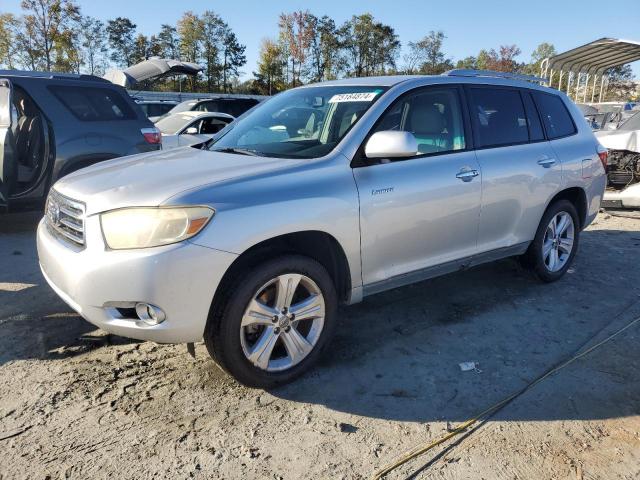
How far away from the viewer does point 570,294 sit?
4.54 metres

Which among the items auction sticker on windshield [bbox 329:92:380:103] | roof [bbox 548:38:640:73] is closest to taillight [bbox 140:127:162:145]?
auction sticker on windshield [bbox 329:92:380:103]

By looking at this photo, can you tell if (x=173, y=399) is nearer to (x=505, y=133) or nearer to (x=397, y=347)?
(x=397, y=347)

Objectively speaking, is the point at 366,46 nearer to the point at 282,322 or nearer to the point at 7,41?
the point at 7,41

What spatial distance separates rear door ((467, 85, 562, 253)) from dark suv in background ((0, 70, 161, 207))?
428 centimetres

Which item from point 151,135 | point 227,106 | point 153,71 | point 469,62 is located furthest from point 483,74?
point 469,62

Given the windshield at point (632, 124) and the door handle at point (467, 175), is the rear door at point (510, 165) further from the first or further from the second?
the windshield at point (632, 124)

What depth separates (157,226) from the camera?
8.38 ft

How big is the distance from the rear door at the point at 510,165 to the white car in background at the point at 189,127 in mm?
7206

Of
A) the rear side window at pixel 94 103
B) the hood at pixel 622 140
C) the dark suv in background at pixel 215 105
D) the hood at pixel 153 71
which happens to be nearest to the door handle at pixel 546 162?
the hood at pixel 622 140

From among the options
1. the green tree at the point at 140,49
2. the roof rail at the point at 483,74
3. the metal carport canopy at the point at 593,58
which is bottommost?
the roof rail at the point at 483,74

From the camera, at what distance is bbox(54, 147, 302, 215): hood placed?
2.69m

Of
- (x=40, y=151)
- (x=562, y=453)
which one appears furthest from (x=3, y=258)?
(x=562, y=453)

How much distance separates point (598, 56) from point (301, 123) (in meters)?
19.7

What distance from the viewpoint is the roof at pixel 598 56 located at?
1720cm
